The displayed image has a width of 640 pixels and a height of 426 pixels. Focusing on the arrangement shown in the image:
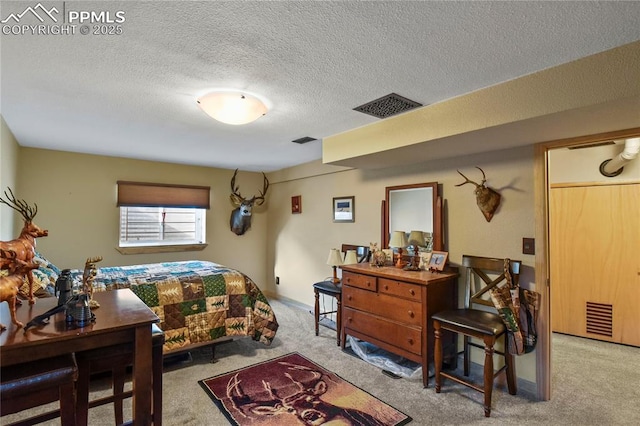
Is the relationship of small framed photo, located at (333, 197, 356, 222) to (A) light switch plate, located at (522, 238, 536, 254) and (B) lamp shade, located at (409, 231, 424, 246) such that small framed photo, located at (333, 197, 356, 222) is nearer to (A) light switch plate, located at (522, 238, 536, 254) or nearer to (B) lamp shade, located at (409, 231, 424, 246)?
(B) lamp shade, located at (409, 231, 424, 246)

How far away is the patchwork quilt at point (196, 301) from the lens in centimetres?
292

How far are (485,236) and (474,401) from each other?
1.35 metres

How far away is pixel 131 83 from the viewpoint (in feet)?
6.93

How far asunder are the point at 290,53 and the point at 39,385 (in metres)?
1.90

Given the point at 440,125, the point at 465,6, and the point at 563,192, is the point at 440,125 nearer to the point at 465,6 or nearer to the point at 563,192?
the point at 465,6

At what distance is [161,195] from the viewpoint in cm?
484

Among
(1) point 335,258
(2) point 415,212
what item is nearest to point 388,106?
(2) point 415,212

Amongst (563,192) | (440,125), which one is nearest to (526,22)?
(440,125)

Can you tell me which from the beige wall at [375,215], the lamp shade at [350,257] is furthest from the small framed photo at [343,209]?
the lamp shade at [350,257]

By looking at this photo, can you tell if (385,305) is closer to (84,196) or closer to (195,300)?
(195,300)

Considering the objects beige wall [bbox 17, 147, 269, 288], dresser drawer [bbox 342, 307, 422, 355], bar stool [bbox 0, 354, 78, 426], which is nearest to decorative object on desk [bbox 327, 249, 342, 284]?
dresser drawer [bbox 342, 307, 422, 355]

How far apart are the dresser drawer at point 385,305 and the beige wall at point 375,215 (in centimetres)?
73

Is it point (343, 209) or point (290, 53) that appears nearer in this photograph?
point (290, 53)

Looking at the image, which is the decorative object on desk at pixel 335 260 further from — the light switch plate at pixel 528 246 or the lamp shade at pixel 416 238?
the light switch plate at pixel 528 246
